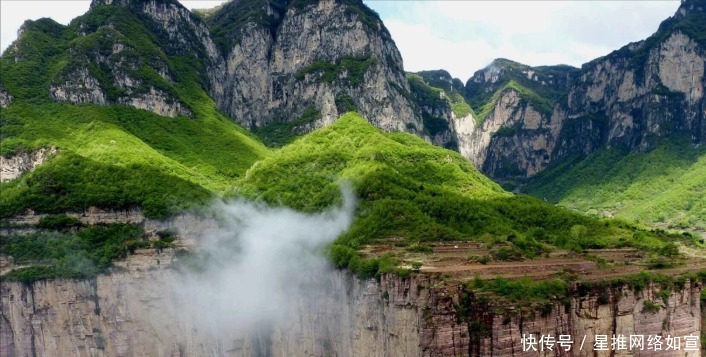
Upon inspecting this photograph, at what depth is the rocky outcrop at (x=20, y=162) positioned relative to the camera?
65.6 m

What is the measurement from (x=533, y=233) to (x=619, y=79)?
12729 centimetres

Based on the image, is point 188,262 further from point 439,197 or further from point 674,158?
point 674,158

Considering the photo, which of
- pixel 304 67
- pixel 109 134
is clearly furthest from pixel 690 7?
pixel 109 134

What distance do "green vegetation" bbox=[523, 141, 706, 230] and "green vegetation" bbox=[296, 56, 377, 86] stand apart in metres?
56.7

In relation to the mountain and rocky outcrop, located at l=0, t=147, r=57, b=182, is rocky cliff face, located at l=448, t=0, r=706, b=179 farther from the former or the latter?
rocky outcrop, located at l=0, t=147, r=57, b=182

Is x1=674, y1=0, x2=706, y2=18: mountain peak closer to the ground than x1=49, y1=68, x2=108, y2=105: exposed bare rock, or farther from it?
farther from it

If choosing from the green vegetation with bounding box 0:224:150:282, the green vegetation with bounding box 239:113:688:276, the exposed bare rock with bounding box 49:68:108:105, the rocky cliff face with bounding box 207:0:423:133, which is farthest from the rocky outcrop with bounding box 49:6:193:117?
the green vegetation with bounding box 0:224:150:282

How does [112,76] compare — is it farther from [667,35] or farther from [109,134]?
[667,35]

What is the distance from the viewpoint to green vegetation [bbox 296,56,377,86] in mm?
124688

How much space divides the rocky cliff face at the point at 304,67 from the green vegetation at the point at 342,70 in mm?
118

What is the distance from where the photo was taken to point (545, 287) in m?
42.4

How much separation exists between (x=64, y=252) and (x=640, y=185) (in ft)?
398

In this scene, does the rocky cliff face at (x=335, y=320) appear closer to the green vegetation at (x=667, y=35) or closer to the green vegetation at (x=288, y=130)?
the green vegetation at (x=288, y=130)

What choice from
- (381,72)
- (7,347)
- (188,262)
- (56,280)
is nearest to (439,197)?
(188,262)
